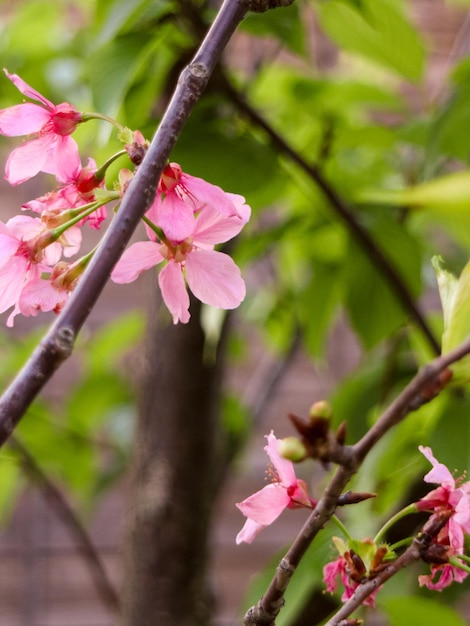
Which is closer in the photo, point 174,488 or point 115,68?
point 115,68

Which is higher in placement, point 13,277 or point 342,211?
point 13,277

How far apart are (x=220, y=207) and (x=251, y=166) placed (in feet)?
0.90

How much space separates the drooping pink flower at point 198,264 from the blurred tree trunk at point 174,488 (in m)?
0.37

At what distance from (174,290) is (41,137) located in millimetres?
68

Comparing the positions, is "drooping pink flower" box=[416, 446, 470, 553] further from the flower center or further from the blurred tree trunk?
the blurred tree trunk

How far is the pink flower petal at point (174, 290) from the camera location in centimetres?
27

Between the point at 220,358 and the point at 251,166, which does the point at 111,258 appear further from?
the point at 220,358

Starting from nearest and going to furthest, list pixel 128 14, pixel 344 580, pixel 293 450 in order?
pixel 293 450 → pixel 344 580 → pixel 128 14

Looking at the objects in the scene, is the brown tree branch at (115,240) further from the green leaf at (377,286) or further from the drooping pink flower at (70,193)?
the green leaf at (377,286)

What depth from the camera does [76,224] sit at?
0.26 metres

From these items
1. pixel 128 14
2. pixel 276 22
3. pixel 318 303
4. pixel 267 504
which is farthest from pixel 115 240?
pixel 318 303

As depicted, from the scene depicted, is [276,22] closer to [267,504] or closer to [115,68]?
[115,68]

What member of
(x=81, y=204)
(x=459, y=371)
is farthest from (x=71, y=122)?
(x=459, y=371)

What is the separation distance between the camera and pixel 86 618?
1.65 m
